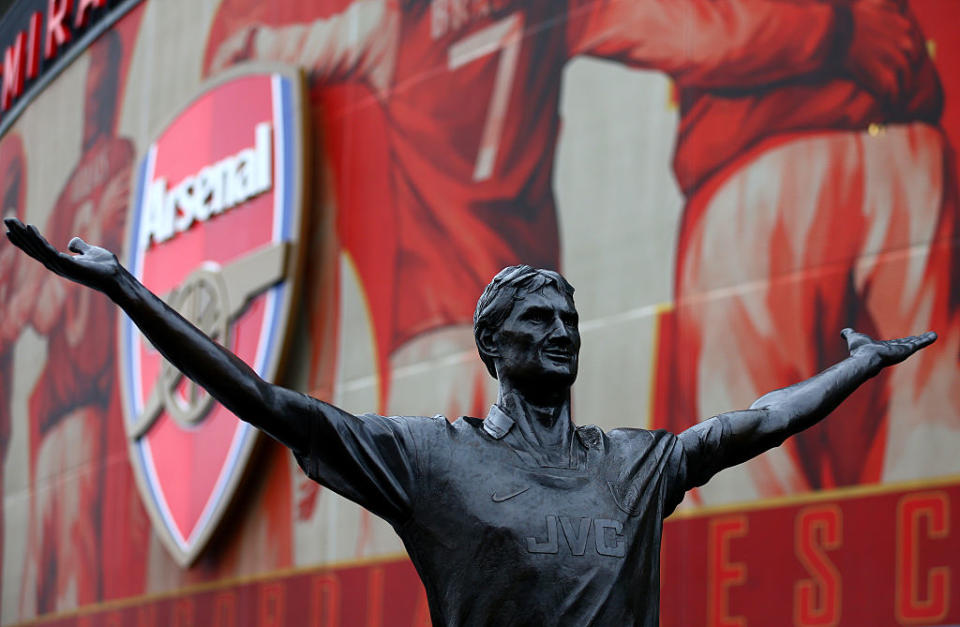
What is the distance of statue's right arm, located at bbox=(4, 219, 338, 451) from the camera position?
396cm

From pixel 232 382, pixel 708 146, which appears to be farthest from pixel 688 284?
pixel 232 382

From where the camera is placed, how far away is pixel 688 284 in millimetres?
13773

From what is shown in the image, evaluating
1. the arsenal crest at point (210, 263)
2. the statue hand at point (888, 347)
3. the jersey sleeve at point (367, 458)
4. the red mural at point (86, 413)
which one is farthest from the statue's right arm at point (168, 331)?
the red mural at point (86, 413)

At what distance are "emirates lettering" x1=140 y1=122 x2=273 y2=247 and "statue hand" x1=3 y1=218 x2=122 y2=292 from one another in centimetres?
1487

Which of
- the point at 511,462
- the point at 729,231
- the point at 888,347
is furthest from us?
the point at 729,231

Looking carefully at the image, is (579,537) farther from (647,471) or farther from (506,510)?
(647,471)

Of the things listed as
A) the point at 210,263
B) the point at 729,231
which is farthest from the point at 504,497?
the point at 210,263

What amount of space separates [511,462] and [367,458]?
37cm

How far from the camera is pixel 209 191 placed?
20.0 metres

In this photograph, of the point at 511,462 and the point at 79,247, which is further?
the point at 511,462

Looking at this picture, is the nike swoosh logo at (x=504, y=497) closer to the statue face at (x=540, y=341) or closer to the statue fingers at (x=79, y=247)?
the statue face at (x=540, y=341)

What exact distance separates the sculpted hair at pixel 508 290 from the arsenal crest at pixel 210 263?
537 inches

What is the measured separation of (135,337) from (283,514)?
3.73 metres

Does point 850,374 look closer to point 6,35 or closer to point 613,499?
point 613,499
